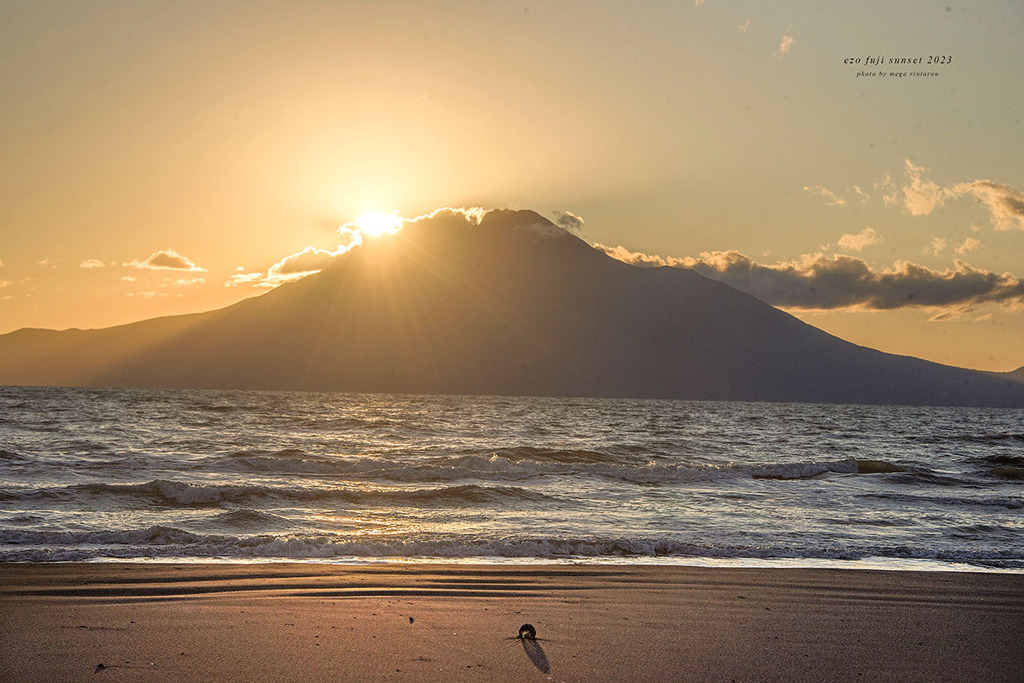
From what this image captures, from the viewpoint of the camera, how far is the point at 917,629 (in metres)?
8.05

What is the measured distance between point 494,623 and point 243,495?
38.8ft

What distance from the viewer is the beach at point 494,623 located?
6.43m

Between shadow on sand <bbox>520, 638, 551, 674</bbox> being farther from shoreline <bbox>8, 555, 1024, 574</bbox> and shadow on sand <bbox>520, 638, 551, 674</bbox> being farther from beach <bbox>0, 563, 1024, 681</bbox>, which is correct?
shoreline <bbox>8, 555, 1024, 574</bbox>

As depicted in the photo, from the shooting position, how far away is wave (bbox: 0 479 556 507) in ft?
55.0

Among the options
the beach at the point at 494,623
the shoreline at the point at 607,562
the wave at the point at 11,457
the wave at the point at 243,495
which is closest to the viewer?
the beach at the point at 494,623

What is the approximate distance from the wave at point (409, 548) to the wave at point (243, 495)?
4344mm

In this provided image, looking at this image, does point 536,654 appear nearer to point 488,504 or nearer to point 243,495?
point 488,504

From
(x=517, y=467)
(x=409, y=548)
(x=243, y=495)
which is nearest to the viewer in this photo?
(x=409, y=548)

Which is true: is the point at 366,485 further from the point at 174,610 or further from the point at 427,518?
the point at 174,610

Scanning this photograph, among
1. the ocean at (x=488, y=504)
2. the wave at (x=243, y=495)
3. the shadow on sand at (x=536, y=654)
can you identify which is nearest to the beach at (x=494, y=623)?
the shadow on sand at (x=536, y=654)

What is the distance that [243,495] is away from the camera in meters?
17.8

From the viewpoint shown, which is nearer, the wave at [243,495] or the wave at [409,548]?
the wave at [409,548]

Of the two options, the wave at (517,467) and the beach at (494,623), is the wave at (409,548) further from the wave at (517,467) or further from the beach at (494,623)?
the wave at (517,467)

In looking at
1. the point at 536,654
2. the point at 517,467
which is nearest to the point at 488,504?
the point at 517,467
